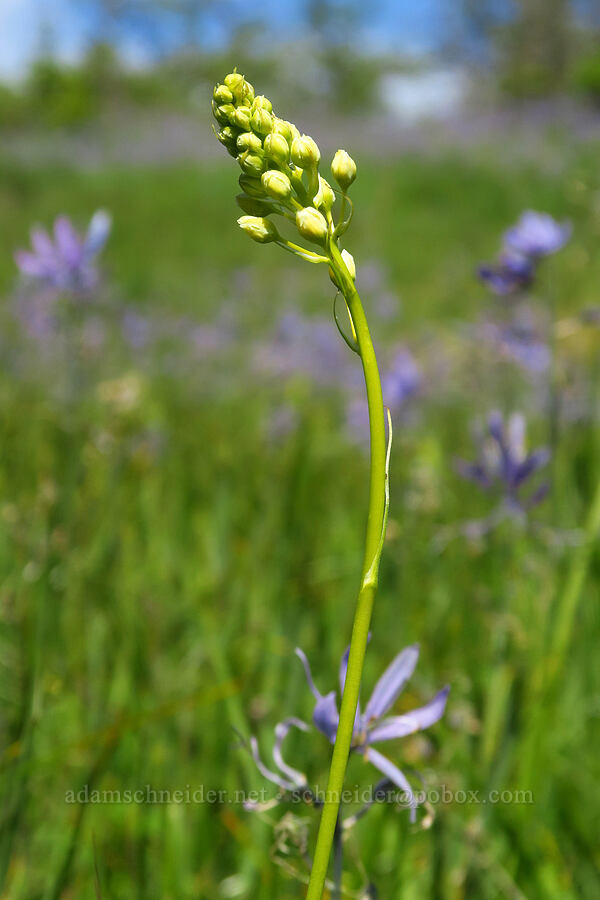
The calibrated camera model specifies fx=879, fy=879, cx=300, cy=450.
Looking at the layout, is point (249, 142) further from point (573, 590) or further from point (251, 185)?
point (573, 590)

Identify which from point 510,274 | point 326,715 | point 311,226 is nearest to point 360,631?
point 326,715

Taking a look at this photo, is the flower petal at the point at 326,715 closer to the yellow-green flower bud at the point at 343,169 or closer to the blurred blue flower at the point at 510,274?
the yellow-green flower bud at the point at 343,169

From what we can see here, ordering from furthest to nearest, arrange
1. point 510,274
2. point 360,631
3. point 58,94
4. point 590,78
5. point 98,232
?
point 58,94
point 590,78
point 98,232
point 510,274
point 360,631

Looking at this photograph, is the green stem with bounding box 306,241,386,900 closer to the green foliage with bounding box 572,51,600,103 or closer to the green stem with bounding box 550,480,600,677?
the green stem with bounding box 550,480,600,677

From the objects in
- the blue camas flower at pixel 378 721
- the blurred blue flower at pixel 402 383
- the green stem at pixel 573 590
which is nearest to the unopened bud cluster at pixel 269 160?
the blue camas flower at pixel 378 721

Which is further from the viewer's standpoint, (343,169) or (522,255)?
(522,255)

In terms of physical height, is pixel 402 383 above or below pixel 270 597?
above

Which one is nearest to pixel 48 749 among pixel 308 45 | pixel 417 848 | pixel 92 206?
pixel 417 848

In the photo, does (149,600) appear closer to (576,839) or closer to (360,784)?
(360,784)
